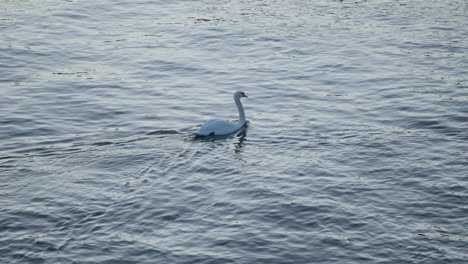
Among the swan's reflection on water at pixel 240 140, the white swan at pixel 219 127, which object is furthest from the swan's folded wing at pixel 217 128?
the swan's reflection on water at pixel 240 140

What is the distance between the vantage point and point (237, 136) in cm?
2161

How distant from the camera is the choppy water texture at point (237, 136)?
1495cm

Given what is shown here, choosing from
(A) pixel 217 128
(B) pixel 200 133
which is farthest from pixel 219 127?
(B) pixel 200 133

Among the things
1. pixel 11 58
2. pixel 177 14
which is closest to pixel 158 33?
pixel 177 14

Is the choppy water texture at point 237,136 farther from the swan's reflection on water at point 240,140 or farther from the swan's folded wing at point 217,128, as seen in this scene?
the swan's folded wing at point 217,128

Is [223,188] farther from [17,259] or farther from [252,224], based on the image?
[17,259]

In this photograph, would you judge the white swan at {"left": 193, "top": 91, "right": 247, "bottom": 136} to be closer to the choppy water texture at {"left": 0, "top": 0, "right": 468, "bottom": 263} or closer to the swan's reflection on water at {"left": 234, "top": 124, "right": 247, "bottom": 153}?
the swan's reflection on water at {"left": 234, "top": 124, "right": 247, "bottom": 153}

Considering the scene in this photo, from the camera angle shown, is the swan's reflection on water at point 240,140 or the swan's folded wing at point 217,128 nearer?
the swan's reflection on water at point 240,140

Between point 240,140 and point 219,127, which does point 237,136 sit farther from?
point 219,127

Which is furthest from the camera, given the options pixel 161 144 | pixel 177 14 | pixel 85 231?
pixel 177 14

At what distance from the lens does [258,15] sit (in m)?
34.8

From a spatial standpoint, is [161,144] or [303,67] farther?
[303,67]

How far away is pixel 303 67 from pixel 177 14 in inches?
410

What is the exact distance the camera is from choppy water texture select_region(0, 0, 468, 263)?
1495cm
